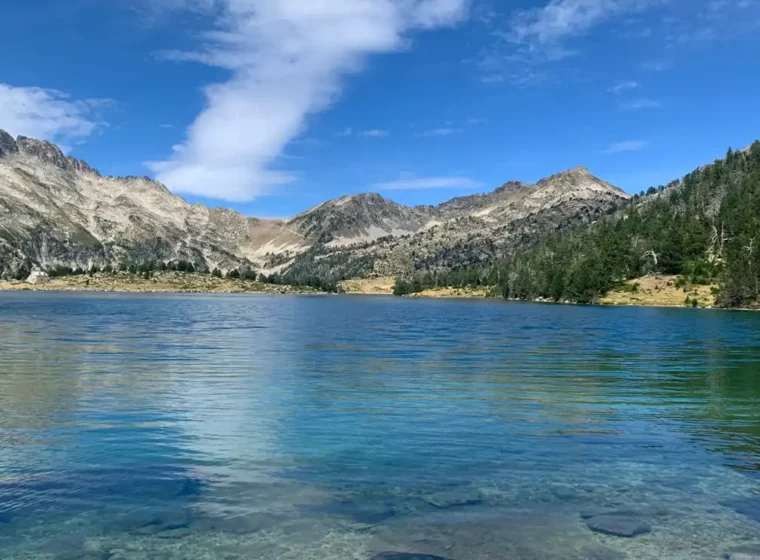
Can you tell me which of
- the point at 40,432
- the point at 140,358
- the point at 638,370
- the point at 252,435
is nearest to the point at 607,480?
the point at 252,435

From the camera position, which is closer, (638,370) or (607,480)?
(607,480)

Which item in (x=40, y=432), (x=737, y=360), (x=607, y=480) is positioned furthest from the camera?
(x=737, y=360)

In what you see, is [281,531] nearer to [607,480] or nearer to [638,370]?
[607,480]

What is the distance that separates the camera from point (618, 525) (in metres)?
16.1

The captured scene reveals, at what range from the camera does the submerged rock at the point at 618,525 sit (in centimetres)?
1565

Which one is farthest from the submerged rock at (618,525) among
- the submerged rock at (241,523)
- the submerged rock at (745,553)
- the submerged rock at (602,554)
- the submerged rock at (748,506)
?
the submerged rock at (241,523)

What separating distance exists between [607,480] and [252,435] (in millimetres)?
14043

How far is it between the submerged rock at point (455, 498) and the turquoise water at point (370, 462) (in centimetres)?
9

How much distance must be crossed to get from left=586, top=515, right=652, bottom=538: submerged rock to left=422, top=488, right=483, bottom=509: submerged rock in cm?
318

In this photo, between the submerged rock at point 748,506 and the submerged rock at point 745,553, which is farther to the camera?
the submerged rock at point 748,506

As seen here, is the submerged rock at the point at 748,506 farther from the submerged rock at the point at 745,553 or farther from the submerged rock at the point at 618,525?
the submerged rock at the point at 618,525

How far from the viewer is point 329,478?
19.9 meters

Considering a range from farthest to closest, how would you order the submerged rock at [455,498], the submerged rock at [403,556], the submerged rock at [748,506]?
the submerged rock at [455,498] < the submerged rock at [748,506] < the submerged rock at [403,556]

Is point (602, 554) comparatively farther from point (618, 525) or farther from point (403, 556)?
point (403, 556)
